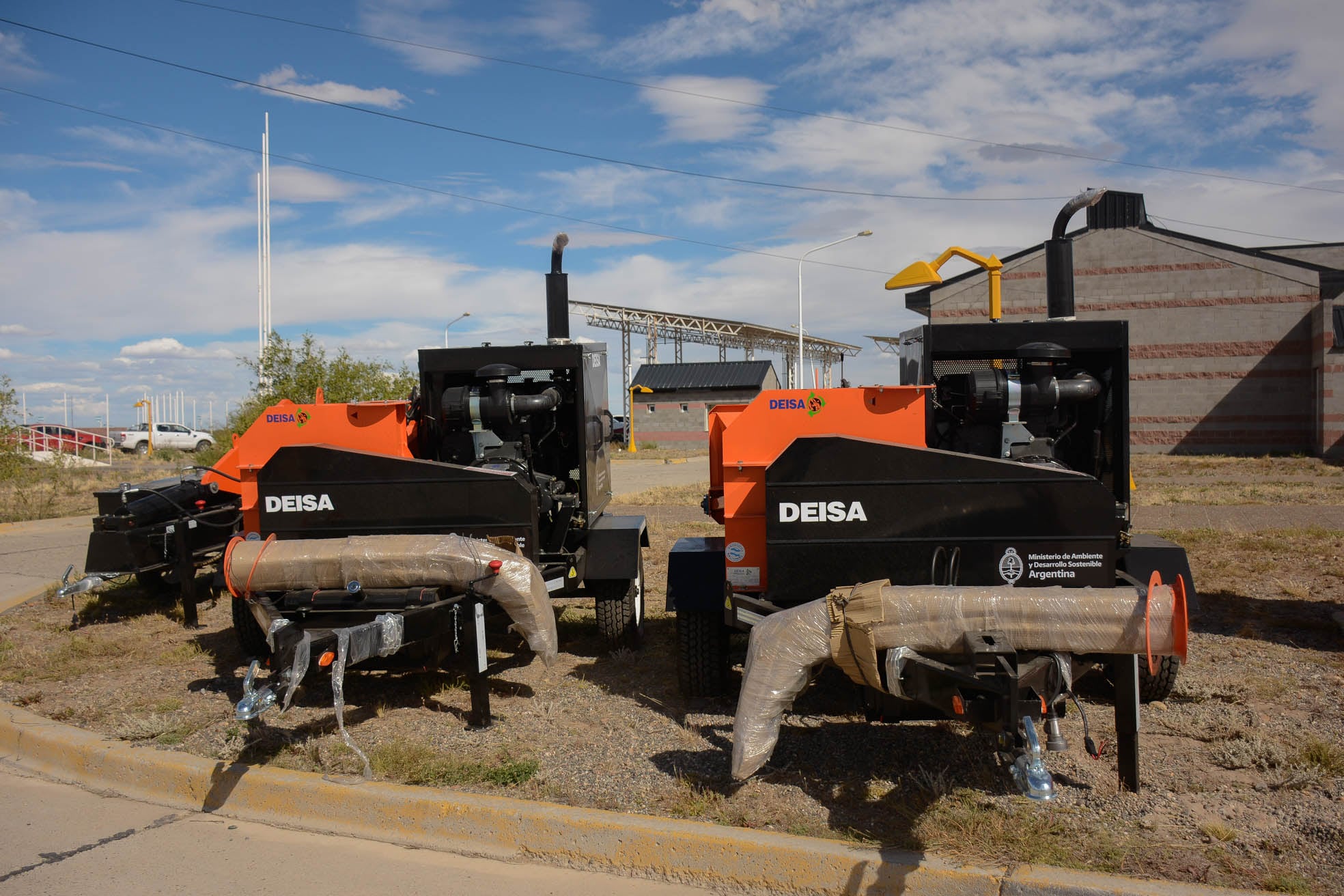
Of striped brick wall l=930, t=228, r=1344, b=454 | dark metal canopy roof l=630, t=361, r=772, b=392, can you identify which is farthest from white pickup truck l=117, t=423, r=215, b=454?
striped brick wall l=930, t=228, r=1344, b=454

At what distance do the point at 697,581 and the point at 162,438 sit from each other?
49332 mm

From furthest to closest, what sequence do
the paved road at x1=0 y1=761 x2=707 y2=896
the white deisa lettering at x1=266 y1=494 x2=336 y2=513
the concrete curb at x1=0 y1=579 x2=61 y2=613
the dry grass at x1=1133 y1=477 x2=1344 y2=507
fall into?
1. the dry grass at x1=1133 y1=477 x2=1344 y2=507
2. the concrete curb at x1=0 y1=579 x2=61 y2=613
3. the white deisa lettering at x1=266 y1=494 x2=336 y2=513
4. the paved road at x1=0 y1=761 x2=707 y2=896

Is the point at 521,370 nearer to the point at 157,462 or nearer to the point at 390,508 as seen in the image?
the point at 390,508

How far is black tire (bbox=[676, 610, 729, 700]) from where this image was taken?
564 centimetres

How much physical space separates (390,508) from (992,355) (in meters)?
3.79

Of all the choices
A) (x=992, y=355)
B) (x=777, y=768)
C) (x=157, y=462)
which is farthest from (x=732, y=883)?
(x=157, y=462)

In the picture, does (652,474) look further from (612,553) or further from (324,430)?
(324,430)

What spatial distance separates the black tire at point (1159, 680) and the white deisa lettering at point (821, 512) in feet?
6.56

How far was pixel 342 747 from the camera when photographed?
4.93 meters

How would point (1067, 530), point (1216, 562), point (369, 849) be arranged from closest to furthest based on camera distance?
point (369, 849) < point (1067, 530) < point (1216, 562)

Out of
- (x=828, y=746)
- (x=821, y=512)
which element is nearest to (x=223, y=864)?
(x=828, y=746)

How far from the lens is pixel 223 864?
3971mm

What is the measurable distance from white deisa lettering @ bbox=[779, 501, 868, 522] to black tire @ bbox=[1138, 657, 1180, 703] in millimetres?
1999

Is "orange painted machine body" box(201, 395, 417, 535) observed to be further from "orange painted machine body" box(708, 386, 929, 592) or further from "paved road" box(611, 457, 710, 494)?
"paved road" box(611, 457, 710, 494)
